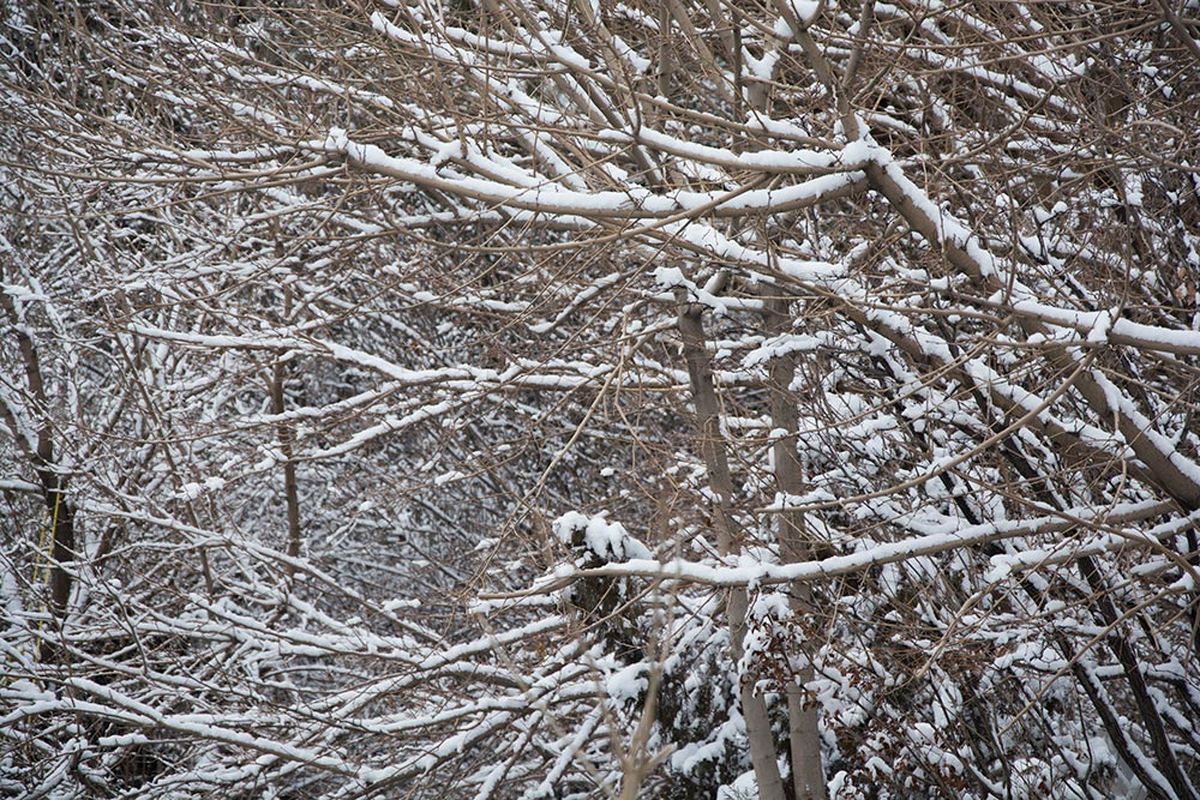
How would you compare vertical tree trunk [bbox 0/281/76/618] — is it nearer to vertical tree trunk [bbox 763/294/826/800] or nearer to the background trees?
the background trees

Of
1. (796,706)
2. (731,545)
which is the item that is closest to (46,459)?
(731,545)

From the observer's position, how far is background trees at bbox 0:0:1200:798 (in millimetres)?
4590

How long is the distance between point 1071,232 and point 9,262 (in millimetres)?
7806

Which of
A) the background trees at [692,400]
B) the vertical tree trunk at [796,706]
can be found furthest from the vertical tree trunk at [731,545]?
the vertical tree trunk at [796,706]

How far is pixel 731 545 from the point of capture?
5598 mm

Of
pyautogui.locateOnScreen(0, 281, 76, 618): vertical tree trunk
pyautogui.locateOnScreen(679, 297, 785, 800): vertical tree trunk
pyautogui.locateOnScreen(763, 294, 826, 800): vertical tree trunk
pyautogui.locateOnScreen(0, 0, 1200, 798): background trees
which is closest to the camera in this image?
pyautogui.locateOnScreen(0, 0, 1200, 798): background trees

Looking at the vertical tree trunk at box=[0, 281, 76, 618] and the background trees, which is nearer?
the background trees

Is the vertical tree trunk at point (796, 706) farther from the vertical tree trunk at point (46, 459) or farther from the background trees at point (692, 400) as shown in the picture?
the vertical tree trunk at point (46, 459)

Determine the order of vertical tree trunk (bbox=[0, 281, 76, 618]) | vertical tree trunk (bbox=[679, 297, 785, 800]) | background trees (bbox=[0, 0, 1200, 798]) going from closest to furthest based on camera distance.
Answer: background trees (bbox=[0, 0, 1200, 798]) < vertical tree trunk (bbox=[679, 297, 785, 800]) < vertical tree trunk (bbox=[0, 281, 76, 618])

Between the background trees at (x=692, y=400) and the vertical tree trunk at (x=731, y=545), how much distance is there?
0.07ft

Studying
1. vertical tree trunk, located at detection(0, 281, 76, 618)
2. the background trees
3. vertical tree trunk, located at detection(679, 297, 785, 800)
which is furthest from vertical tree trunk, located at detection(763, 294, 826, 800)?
vertical tree trunk, located at detection(0, 281, 76, 618)

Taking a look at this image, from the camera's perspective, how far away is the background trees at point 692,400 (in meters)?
4.59

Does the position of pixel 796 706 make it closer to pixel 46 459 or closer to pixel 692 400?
pixel 692 400

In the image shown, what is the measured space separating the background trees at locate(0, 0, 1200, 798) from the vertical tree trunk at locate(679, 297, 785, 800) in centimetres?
2
